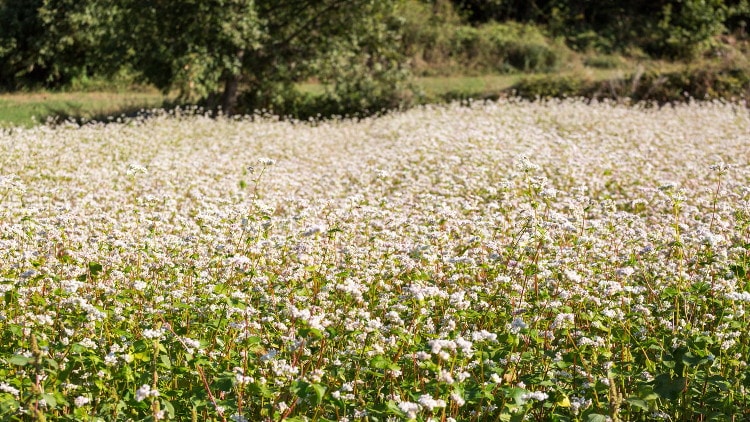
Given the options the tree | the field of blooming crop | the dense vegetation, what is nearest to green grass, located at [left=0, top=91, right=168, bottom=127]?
Result: the dense vegetation

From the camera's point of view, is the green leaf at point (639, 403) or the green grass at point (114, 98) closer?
the green leaf at point (639, 403)

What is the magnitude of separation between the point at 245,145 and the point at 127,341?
1026cm

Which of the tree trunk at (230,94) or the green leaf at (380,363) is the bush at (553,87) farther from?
the green leaf at (380,363)

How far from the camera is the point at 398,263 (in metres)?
5.02

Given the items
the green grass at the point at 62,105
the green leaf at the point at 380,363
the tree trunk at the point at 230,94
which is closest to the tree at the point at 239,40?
the tree trunk at the point at 230,94

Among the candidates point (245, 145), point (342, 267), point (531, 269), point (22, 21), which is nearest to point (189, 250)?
point (342, 267)

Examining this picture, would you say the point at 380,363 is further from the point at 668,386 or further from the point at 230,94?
the point at 230,94

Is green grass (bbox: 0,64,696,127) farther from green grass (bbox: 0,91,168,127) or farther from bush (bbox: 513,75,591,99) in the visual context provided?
bush (bbox: 513,75,591,99)

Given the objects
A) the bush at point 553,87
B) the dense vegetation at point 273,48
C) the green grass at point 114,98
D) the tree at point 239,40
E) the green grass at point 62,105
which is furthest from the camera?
the bush at point 553,87

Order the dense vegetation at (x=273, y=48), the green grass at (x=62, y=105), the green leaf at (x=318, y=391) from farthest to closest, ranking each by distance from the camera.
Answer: the green grass at (x=62, y=105), the dense vegetation at (x=273, y=48), the green leaf at (x=318, y=391)

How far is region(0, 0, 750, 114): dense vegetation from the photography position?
1905 cm

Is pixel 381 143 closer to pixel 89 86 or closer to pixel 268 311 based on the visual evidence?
pixel 268 311

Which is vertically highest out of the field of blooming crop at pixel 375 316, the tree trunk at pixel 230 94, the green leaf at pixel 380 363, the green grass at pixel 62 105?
the green leaf at pixel 380 363

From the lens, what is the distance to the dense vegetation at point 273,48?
1905 centimetres
